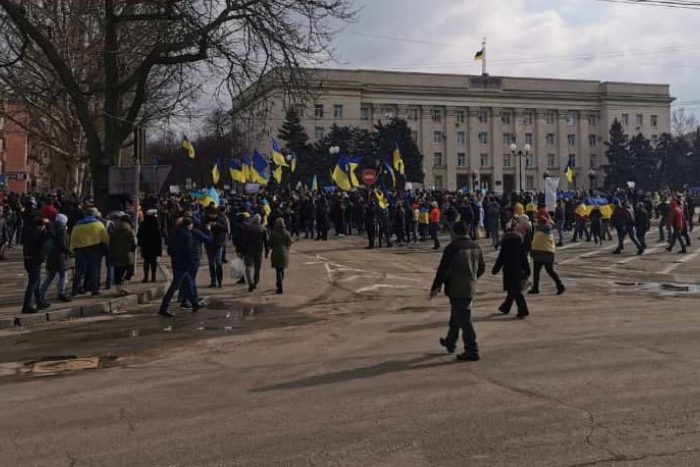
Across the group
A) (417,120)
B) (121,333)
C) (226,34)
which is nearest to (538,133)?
(417,120)

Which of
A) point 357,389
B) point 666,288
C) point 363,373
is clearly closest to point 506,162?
point 666,288

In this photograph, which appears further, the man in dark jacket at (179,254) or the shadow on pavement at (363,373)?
the man in dark jacket at (179,254)

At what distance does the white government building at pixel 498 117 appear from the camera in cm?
10512

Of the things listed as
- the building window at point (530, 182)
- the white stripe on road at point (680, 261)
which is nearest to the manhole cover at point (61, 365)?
the white stripe on road at point (680, 261)

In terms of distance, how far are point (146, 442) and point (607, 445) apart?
11.8 feet

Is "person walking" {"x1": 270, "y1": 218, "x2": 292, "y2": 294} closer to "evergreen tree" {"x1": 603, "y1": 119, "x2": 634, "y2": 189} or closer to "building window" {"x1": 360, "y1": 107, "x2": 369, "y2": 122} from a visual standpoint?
"evergreen tree" {"x1": 603, "y1": 119, "x2": 634, "y2": 189}

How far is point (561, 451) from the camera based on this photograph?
5168mm

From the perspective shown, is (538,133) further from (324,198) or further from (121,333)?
(121,333)

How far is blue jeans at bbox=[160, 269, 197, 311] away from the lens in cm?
1298

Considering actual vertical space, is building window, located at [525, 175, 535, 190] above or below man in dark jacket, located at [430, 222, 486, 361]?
above

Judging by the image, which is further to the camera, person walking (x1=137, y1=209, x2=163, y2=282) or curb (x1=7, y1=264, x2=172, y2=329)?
person walking (x1=137, y1=209, x2=163, y2=282)

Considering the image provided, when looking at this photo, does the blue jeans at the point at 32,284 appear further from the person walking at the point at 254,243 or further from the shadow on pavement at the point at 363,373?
the shadow on pavement at the point at 363,373

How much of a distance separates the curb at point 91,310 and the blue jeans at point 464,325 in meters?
7.81

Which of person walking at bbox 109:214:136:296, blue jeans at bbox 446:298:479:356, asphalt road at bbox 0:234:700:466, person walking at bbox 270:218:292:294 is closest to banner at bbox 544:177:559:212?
asphalt road at bbox 0:234:700:466
